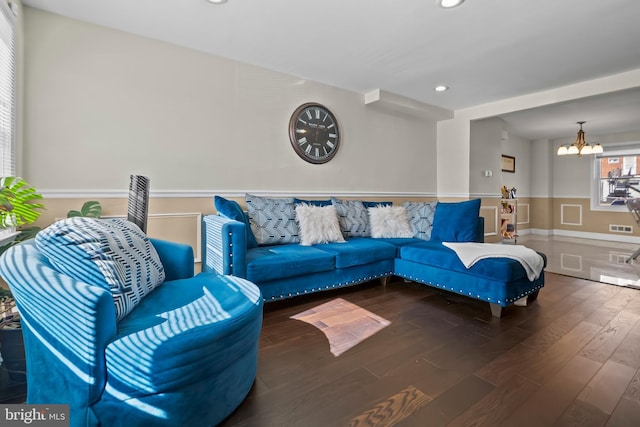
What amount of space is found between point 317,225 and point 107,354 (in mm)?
2237

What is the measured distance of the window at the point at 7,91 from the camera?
1939mm

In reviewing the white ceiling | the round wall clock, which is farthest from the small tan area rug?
the white ceiling

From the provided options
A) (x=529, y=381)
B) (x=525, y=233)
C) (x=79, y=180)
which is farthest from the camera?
(x=525, y=233)

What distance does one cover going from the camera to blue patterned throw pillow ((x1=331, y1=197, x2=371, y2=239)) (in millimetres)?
3504

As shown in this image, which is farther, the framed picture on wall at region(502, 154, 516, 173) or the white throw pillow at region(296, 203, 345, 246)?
the framed picture on wall at region(502, 154, 516, 173)

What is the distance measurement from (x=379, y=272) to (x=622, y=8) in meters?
2.80

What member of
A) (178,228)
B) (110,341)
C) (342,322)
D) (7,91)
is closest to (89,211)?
(178,228)

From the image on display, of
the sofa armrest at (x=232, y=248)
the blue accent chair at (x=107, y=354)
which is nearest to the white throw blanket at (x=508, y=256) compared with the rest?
the sofa armrest at (x=232, y=248)

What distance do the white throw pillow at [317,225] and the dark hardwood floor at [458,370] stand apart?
0.71 metres

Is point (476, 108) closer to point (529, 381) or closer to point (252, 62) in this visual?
point (252, 62)

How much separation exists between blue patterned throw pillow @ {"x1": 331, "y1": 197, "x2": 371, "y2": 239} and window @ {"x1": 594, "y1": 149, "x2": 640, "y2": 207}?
6.47 metres

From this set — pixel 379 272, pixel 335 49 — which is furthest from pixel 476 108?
pixel 379 272

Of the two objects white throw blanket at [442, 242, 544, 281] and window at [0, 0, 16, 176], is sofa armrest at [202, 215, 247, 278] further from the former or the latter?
white throw blanket at [442, 242, 544, 281]

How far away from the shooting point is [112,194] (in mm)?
2592
